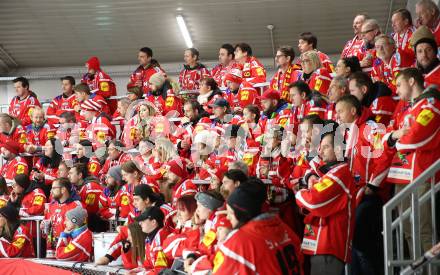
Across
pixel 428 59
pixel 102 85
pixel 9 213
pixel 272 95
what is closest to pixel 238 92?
pixel 272 95

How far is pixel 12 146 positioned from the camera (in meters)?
11.6

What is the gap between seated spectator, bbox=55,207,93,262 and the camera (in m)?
8.28

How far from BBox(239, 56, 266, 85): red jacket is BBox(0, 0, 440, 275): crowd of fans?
3cm

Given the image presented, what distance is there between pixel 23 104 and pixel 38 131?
1.02 meters

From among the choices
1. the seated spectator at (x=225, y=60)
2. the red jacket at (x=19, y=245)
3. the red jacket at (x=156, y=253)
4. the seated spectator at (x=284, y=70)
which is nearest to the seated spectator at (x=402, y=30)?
the seated spectator at (x=284, y=70)

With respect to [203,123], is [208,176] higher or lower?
lower

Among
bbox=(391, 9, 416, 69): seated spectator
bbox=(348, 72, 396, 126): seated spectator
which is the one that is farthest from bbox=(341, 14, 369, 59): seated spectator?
bbox=(348, 72, 396, 126): seated spectator

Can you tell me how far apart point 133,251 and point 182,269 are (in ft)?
3.72

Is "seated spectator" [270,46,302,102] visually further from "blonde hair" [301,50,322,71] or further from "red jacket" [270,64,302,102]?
"blonde hair" [301,50,322,71]

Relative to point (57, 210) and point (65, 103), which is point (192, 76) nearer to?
point (65, 103)

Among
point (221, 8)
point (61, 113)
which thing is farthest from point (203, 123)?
point (221, 8)

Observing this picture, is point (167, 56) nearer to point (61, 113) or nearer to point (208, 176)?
point (61, 113)

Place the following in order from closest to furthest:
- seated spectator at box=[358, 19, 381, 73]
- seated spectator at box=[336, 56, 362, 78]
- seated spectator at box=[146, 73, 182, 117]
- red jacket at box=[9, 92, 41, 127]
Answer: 1. seated spectator at box=[336, 56, 362, 78]
2. seated spectator at box=[358, 19, 381, 73]
3. seated spectator at box=[146, 73, 182, 117]
4. red jacket at box=[9, 92, 41, 127]

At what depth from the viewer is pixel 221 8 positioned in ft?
47.6
